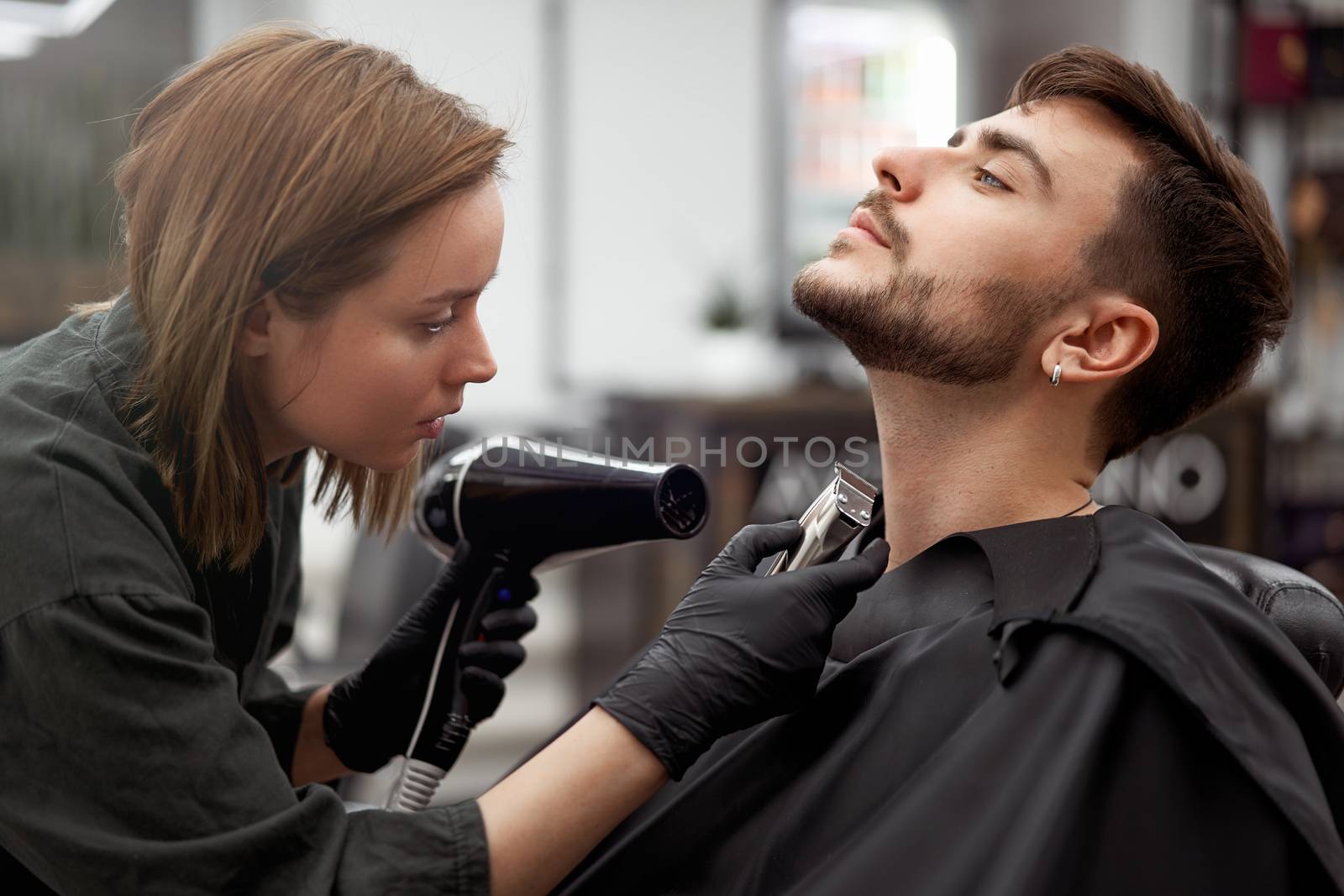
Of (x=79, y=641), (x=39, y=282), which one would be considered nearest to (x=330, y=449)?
(x=79, y=641)

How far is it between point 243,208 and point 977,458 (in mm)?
880

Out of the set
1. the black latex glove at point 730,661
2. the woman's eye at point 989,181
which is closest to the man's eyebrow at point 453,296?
the black latex glove at point 730,661

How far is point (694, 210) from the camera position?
4.58 metres

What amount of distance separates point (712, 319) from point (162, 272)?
298cm

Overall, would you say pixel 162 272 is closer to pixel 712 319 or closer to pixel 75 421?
pixel 75 421

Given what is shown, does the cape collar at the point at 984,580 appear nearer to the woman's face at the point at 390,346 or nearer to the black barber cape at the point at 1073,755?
the black barber cape at the point at 1073,755

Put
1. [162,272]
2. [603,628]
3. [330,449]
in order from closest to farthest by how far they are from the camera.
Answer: [162,272] → [330,449] → [603,628]

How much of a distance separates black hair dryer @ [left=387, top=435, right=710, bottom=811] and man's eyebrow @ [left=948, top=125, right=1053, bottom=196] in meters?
0.54

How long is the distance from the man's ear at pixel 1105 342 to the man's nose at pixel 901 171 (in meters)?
0.25

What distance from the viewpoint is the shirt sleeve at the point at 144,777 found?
986 mm

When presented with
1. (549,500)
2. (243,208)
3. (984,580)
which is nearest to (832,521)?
(984,580)

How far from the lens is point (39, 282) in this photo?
3.92 m

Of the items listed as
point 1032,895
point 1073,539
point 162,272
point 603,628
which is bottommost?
point 603,628

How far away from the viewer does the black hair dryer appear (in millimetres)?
1411
